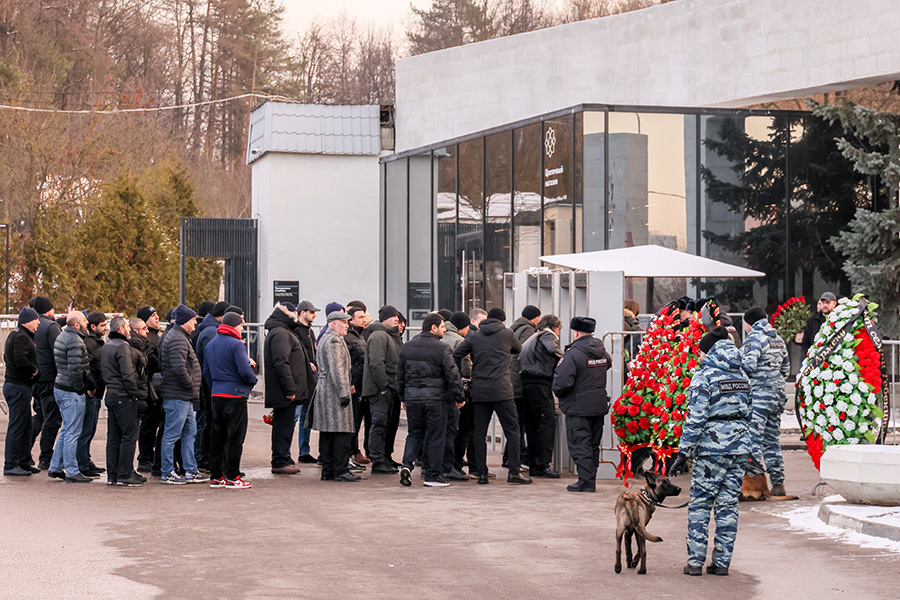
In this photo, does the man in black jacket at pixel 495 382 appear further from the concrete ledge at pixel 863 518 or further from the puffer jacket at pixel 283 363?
the concrete ledge at pixel 863 518

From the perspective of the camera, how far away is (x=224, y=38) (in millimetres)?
58500

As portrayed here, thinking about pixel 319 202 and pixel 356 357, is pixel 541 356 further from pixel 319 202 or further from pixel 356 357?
pixel 319 202

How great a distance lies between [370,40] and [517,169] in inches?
1475

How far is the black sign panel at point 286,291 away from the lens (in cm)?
3250

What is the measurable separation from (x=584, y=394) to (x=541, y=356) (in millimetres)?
1077

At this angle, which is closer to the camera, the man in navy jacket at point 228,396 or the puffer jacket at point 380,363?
the man in navy jacket at point 228,396

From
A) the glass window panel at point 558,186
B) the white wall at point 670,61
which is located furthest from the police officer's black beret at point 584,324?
the white wall at point 670,61

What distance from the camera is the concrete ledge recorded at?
1024cm

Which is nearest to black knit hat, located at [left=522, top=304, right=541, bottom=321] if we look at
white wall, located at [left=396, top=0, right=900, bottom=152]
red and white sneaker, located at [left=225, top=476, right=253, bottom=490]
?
red and white sneaker, located at [left=225, top=476, right=253, bottom=490]

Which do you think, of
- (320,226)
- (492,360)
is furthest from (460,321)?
(320,226)

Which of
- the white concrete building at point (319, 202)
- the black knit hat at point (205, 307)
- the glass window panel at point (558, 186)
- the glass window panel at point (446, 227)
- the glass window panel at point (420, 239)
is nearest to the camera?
the black knit hat at point (205, 307)

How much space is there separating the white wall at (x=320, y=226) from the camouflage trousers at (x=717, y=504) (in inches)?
955

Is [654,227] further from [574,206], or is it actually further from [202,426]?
[202,426]

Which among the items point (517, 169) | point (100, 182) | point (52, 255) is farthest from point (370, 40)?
point (517, 169)
